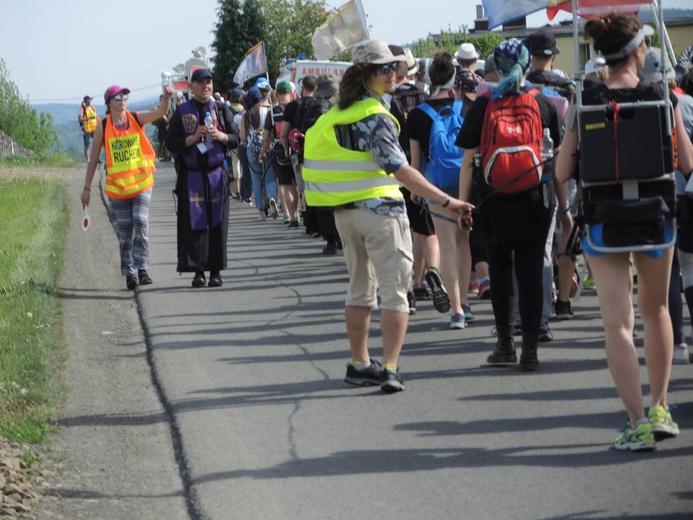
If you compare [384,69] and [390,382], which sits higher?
[384,69]

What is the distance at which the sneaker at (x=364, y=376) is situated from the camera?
26.4 feet

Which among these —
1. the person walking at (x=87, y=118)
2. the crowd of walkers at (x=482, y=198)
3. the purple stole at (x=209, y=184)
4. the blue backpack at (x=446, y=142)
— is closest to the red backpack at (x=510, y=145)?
the crowd of walkers at (x=482, y=198)

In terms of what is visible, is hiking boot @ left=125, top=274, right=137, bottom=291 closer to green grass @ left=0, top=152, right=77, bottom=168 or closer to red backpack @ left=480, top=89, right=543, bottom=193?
red backpack @ left=480, top=89, right=543, bottom=193

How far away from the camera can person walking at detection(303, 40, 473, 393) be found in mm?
7465

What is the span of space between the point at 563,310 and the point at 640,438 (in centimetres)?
401

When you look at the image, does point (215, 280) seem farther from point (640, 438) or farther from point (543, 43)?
point (640, 438)

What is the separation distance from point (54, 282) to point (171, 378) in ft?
16.7

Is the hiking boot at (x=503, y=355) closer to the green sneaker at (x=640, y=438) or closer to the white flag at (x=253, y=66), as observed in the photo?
the green sneaker at (x=640, y=438)

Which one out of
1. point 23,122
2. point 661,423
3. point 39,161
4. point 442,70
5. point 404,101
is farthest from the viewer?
point 23,122

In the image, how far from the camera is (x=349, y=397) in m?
7.80

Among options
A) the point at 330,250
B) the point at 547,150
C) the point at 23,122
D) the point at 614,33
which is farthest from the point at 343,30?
the point at 23,122

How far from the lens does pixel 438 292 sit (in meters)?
9.56

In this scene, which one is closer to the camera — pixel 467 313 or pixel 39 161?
pixel 467 313

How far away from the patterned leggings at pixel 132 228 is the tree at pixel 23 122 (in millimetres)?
43042
